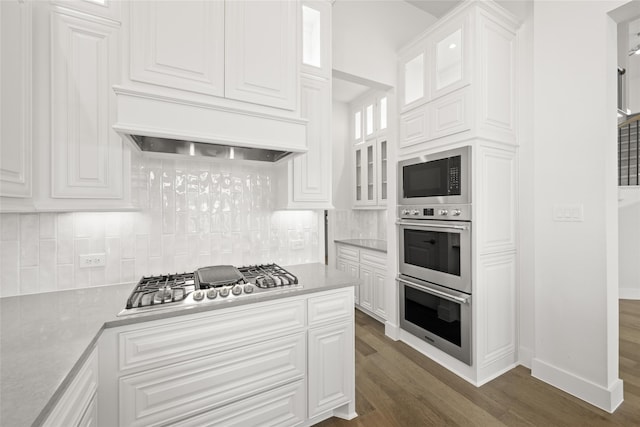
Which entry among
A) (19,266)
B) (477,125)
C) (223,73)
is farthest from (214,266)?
(477,125)

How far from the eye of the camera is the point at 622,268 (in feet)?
13.0

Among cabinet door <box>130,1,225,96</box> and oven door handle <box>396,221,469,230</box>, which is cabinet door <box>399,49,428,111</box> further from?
cabinet door <box>130,1,225,96</box>

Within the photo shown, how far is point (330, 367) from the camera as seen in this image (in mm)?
1669

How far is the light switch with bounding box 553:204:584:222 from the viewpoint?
6.31 ft

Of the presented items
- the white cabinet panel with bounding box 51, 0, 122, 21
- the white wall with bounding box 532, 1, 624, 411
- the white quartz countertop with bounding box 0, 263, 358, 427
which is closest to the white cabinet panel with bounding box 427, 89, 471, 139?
the white wall with bounding box 532, 1, 624, 411

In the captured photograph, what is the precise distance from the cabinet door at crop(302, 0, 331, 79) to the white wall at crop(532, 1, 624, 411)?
5.71 ft

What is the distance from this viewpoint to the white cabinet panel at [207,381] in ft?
3.94

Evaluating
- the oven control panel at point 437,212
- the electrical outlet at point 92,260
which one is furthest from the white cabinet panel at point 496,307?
the electrical outlet at point 92,260

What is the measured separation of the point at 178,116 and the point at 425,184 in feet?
6.72

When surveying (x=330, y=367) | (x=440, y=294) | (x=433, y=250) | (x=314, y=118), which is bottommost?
(x=330, y=367)

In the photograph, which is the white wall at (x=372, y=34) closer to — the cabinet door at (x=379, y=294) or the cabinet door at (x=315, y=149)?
the cabinet door at (x=315, y=149)

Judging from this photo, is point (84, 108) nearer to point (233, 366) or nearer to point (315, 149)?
point (315, 149)

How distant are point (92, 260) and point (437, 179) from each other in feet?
8.44

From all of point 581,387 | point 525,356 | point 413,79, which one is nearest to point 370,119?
point 413,79
